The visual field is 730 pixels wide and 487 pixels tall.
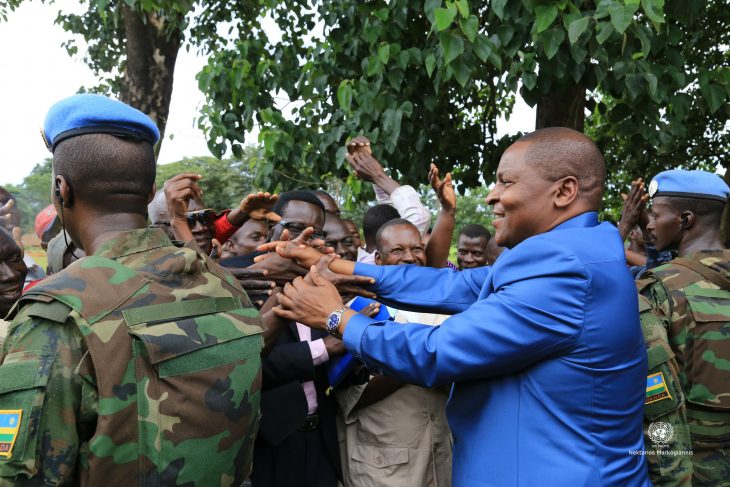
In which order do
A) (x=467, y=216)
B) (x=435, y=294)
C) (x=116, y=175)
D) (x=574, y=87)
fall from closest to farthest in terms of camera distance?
(x=116, y=175)
(x=435, y=294)
(x=574, y=87)
(x=467, y=216)

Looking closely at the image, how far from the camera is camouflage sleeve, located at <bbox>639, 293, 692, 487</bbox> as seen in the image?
2.56 m

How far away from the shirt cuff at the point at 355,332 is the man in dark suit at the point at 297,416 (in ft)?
1.68

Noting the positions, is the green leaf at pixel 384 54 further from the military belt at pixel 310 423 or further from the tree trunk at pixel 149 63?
the tree trunk at pixel 149 63

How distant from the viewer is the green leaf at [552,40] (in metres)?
4.03

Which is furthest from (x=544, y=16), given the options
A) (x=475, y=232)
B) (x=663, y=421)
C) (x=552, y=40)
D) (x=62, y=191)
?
(x=62, y=191)

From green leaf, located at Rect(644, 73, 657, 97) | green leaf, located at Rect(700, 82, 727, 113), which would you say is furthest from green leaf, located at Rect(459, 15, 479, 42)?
green leaf, located at Rect(700, 82, 727, 113)

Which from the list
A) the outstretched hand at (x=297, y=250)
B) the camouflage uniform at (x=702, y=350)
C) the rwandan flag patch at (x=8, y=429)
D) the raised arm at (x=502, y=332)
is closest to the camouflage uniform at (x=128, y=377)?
the rwandan flag patch at (x=8, y=429)

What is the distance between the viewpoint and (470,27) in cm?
398

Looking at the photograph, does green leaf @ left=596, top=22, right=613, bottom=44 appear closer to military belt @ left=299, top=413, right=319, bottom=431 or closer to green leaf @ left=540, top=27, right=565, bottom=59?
green leaf @ left=540, top=27, right=565, bottom=59

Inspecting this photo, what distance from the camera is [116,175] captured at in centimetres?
185

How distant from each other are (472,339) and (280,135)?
4.36 meters

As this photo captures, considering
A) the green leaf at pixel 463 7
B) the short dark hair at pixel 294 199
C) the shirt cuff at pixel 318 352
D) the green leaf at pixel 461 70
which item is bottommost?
the shirt cuff at pixel 318 352

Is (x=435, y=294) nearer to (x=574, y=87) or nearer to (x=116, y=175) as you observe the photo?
(x=116, y=175)

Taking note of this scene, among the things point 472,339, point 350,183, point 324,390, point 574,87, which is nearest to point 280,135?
point 350,183
